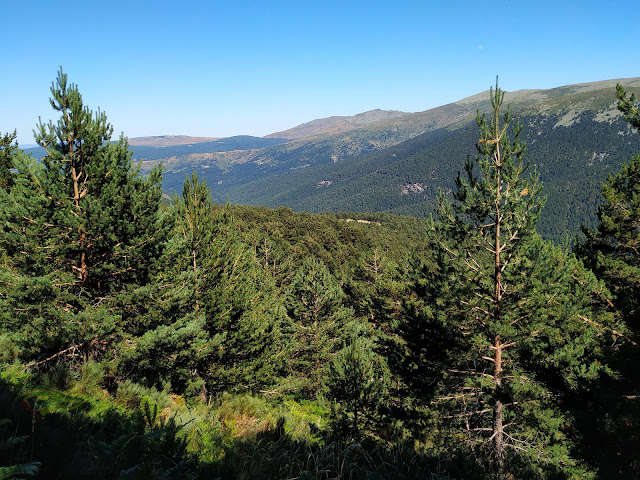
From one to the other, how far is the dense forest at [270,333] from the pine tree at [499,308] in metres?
0.06

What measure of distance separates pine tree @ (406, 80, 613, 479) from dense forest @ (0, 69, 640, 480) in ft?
0.21

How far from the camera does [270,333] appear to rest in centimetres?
1574

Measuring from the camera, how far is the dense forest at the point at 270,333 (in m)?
4.75

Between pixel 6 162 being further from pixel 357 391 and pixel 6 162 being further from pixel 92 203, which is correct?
pixel 357 391

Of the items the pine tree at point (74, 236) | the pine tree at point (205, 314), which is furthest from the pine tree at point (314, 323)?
the pine tree at point (74, 236)

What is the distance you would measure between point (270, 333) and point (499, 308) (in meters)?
9.37

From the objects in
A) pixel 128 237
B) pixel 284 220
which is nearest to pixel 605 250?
pixel 128 237

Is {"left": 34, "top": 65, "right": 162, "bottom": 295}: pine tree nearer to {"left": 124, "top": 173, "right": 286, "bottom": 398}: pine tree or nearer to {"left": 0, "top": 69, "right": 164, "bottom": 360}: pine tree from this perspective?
{"left": 0, "top": 69, "right": 164, "bottom": 360}: pine tree

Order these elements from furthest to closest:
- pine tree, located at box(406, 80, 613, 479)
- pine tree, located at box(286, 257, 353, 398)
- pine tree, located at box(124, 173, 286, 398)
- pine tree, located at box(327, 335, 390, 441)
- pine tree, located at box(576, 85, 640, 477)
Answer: pine tree, located at box(286, 257, 353, 398) < pine tree, located at box(327, 335, 390, 441) < pine tree, located at box(124, 173, 286, 398) < pine tree, located at box(406, 80, 613, 479) < pine tree, located at box(576, 85, 640, 477)

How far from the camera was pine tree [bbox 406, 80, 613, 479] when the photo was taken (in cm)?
969

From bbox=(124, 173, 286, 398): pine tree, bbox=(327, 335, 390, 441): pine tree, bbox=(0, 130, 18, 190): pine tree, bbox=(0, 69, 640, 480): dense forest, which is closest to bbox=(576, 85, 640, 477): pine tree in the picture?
bbox=(0, 69, 640, 480): dense forest

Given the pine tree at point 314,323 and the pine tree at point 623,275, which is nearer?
the pine tree at point 623,275

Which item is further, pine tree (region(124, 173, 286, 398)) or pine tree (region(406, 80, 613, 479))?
pine tree (region(124, 173, 286, 398))

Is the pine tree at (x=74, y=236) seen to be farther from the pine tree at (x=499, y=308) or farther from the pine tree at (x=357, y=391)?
→ the pine tree at (x=499, y=308)
